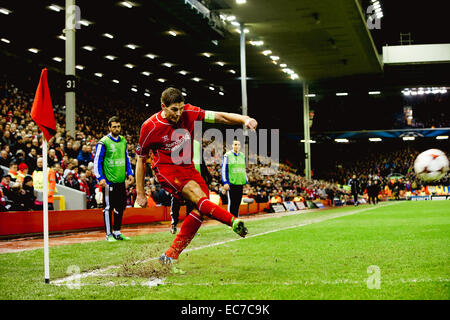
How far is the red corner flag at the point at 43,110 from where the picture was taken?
17.9ft

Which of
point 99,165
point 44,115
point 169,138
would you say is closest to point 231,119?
point 169,138

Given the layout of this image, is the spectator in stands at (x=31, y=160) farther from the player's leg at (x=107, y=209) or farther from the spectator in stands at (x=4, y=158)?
the player's leg at (x=107, y=209)

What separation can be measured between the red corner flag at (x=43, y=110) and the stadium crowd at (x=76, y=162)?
869cm

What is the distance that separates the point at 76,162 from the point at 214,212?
43.2ft

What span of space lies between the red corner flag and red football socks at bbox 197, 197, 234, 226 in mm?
1794

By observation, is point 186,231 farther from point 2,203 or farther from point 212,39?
point 212,39

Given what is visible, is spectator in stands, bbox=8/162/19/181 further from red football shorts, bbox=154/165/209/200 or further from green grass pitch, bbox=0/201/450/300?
red football shorts, bbox=154/165/209/200

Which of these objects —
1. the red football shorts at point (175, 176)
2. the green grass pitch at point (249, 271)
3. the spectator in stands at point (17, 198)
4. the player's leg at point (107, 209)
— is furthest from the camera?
the spectator in stands at point (17, 198)

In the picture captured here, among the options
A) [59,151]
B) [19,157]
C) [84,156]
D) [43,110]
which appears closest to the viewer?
[43,110]

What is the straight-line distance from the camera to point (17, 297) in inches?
184

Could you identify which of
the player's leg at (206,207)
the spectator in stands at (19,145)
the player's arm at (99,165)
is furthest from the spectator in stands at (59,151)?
the player's leg at (206,207)

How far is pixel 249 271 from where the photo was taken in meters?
5.91
